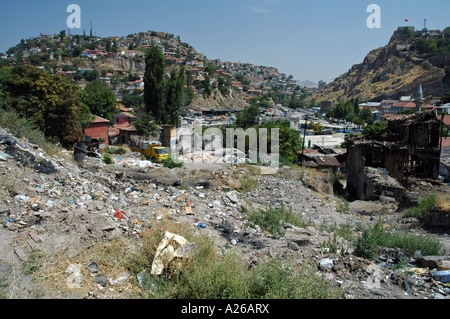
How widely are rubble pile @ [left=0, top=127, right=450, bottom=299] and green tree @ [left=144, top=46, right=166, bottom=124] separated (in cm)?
1908

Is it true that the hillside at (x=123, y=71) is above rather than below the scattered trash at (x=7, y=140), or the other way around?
above

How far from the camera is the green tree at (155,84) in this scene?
2870 centimetres

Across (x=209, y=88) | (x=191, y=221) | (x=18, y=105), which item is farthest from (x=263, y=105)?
(x=191, y=221)

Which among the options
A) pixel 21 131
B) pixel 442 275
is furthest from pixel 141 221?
pixel 21 131

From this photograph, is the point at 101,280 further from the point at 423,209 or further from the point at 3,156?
the point at 423,209

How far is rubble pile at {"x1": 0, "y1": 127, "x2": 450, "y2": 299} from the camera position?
172 inches

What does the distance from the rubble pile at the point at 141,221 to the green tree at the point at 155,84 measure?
62.6ft

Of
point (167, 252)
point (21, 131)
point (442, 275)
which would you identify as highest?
point (21, 131)

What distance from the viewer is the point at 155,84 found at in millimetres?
28656

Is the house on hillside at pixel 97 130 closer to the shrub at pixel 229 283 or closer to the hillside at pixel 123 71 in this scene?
the shrub at pixel 229 283

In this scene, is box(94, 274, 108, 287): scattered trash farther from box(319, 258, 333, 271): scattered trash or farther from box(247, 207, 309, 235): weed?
box(247, 207, 309, 235): weed

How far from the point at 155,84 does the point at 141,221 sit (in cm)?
2444

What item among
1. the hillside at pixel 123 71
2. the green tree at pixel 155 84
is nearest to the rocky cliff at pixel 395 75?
the hillside at pixel 123 71

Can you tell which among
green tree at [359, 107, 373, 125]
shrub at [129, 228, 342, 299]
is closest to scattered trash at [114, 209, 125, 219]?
shrub at [129, 228, 342, 299]
